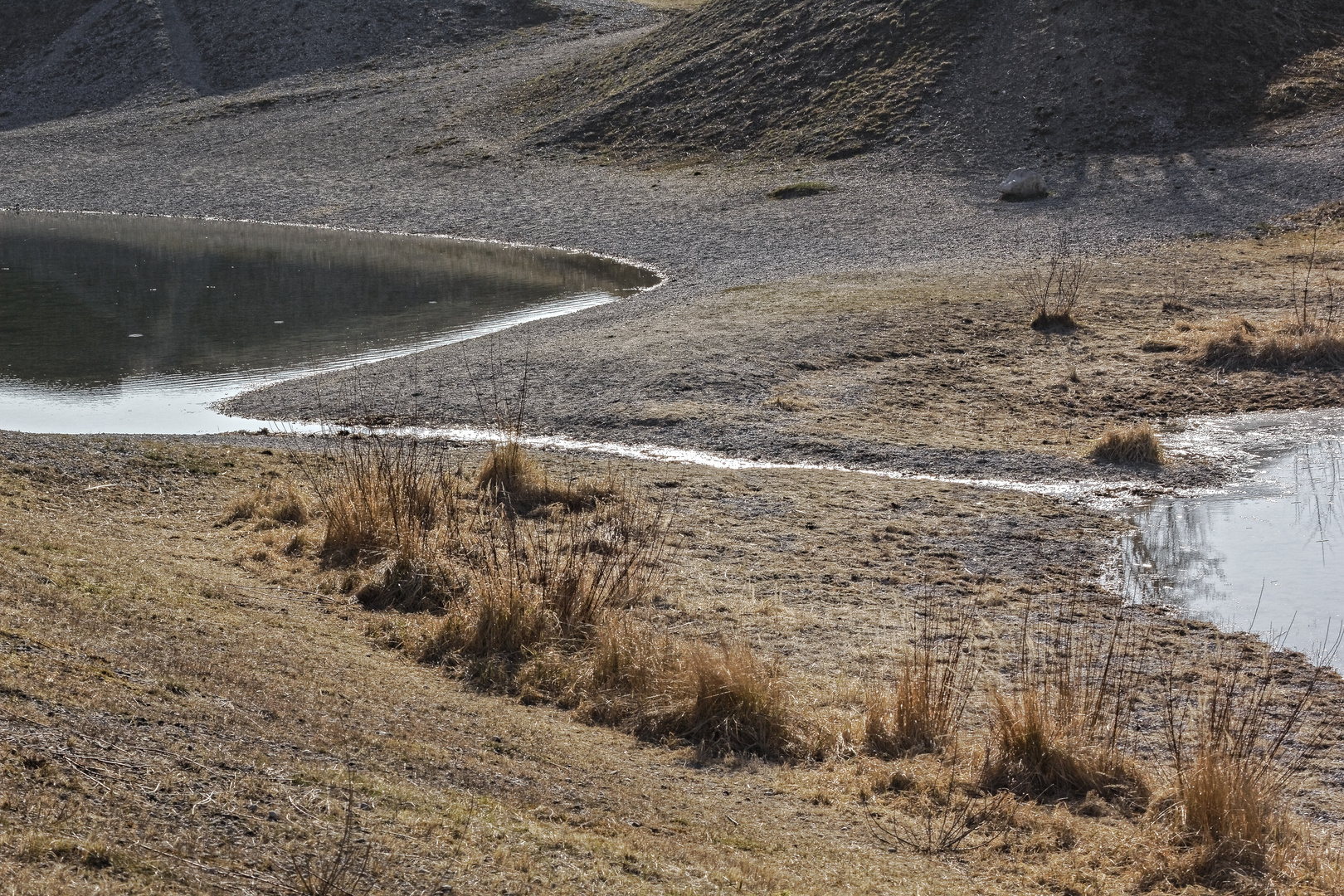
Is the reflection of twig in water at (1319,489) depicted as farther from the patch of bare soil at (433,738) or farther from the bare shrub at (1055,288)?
the bare shrub at (1055,288)

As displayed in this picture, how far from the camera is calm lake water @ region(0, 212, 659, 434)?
18.7m

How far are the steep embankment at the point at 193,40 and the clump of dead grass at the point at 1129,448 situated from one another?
52.1m

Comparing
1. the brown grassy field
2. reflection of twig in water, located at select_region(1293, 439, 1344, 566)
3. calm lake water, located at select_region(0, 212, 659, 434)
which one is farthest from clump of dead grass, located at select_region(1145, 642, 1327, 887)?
calm lake water, located at select_region(0, 212, 659, 434)

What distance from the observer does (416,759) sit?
595cm

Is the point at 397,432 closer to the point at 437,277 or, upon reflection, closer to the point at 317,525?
the point at 317,525

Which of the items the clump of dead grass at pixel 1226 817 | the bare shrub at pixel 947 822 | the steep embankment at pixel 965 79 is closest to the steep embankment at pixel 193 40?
the steep embankment at pixel 965 79

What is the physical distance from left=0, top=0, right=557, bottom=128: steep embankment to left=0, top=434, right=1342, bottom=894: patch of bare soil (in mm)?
51985

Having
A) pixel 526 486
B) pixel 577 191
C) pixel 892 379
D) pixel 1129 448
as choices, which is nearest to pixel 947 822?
Result: pixel 526 486

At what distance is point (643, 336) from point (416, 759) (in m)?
14.9

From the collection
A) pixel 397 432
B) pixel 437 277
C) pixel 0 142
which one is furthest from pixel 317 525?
pixel 0 142

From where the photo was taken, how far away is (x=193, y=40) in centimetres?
6228

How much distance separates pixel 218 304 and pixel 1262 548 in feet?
68.4

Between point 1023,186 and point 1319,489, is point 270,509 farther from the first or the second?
point 1023,186

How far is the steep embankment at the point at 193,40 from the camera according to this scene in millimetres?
58094
